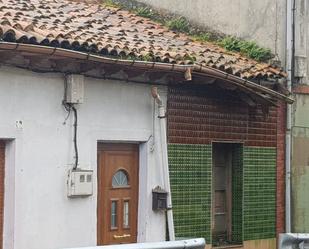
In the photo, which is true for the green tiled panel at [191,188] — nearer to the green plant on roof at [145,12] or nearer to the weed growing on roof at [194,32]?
the weed growing on roof at [194,32]

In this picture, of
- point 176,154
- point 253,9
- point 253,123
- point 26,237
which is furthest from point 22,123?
point 253,9

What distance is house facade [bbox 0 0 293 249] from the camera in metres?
8.72

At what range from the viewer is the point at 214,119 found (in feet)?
37.2

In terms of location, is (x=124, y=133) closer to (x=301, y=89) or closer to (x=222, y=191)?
(x=222, y=191)

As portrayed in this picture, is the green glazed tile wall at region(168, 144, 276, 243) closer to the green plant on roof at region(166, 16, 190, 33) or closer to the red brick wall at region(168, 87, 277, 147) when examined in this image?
the red brick wall at region(168, 87, 277, 147)

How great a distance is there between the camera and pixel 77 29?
32.0 feet

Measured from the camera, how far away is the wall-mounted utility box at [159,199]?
403 inches

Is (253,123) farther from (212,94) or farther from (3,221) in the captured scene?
(3,221)

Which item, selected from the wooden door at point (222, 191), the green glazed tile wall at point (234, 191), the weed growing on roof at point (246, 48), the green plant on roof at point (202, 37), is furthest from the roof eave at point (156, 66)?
the green plant on roof at point (202, 37)

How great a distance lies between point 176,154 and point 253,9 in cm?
350

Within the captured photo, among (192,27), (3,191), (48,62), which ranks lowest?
(3,191)

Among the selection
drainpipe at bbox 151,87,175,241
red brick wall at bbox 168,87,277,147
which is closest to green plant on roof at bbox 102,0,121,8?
red brick wall at bbox 168,87,277,147

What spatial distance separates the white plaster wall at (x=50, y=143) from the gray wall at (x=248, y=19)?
3.40 meters

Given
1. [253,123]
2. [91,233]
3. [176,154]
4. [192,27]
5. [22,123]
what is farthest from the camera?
[192,27]
